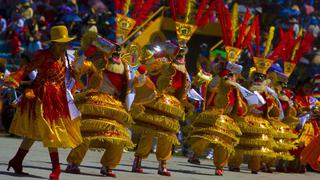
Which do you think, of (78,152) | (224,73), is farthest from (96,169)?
(224,73)

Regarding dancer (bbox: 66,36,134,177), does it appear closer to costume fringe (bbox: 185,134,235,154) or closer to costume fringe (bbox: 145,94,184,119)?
costume fringe (bbox: 145,94,184,119)

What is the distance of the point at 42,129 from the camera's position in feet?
33.1

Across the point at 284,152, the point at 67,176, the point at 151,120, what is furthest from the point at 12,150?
the point at 284,152

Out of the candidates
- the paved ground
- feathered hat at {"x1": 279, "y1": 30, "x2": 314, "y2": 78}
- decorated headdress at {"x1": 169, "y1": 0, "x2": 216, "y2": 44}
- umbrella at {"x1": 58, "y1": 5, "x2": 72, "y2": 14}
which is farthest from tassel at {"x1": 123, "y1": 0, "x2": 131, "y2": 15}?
umbrella at {"x1": 58, "y1": 5, "x2": 72, "y2": 14}

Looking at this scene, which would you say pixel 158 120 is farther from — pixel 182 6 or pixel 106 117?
pixel 182 6

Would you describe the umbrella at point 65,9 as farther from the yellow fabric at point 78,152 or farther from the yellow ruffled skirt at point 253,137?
the yellow fabric at point 78,152

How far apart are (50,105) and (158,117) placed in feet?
9.57

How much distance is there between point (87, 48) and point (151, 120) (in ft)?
5.50

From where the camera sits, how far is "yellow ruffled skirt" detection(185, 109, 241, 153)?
14.0m

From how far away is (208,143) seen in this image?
14164mm

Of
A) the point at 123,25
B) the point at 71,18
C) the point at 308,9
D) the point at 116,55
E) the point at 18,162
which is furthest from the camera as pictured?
→ the point at 308,9

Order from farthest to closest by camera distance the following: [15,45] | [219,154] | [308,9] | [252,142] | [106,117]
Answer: [308,9] → [15,45] → [252,142] → [219,154] → [106,117]

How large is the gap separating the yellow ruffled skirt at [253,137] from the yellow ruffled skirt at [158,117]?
2534 mm

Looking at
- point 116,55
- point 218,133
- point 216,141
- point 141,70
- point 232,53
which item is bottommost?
point 216,141
